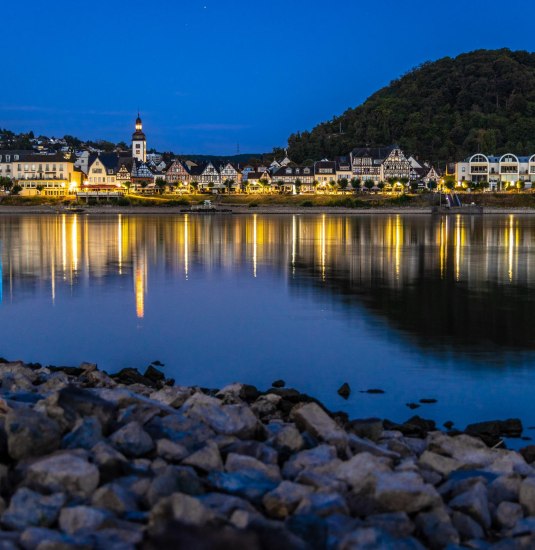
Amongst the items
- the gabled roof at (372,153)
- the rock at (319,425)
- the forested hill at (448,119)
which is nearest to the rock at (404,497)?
the rock at (319,425)

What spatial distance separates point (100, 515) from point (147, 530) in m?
0.36

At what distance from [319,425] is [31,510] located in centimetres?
292

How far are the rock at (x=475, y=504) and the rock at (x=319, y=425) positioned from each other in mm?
1393

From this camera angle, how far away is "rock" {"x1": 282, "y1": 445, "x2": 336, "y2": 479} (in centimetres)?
615

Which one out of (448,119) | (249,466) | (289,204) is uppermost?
(448,119)

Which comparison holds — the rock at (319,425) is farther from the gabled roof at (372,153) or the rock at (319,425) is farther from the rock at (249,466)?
the gabled roof at (372,153)

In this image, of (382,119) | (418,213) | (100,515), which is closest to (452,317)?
(100,515)

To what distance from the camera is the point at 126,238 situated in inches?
1804

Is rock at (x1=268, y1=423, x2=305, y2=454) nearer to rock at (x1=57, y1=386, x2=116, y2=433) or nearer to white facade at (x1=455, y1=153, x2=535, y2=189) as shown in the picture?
rock at (x1=57, y1=386, x2=116, y2=433)

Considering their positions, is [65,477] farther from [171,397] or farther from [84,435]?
[171,397]

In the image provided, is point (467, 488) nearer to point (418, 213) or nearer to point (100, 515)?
point (100, 515)

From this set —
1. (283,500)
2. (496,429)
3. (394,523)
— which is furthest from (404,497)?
(496,429)

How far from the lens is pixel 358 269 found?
2738cm

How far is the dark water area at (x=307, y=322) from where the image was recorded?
11070mm
